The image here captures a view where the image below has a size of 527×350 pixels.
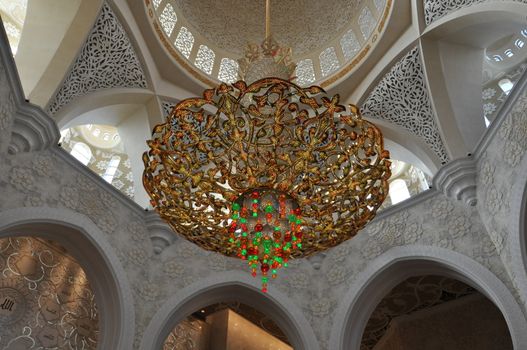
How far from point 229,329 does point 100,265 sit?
11.5 feet

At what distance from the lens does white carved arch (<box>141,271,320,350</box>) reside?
646 cm

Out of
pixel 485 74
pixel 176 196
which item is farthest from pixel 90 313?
pixel 485 74

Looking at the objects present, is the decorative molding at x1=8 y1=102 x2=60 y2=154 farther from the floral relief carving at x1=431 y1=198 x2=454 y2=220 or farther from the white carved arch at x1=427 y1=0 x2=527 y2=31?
the white carved arch at x1=427 y1=0 x2=527 y2=31

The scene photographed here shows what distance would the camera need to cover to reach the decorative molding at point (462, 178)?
622 centimetres

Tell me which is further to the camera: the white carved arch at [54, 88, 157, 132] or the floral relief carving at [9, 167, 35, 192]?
the white carved arch at [54, 88, 157, 132]

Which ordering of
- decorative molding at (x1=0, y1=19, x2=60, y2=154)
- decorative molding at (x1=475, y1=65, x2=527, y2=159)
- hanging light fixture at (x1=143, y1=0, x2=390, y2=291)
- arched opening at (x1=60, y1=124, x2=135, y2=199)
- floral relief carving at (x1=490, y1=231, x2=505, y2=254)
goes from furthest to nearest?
arched opening at (x1=60, y1=124, x2=135, y2=199), floral relief carving at (x1=490, y1=231, x2=505, y2=254), decorative molding at (x1=475, y1=65, x2=527, y2=159), decorative molding at (x1=0, y1=19, x2=60, y2=154), hanging light fixture at (x1=143, y1=0, x2=390, y2=291)

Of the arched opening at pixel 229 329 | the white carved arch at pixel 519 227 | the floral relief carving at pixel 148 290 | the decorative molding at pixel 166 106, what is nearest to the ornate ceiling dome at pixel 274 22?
the decorative molding at pixel 166 106

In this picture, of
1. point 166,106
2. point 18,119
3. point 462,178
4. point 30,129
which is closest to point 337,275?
point 462,178

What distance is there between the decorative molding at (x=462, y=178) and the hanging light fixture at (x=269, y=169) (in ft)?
7.85

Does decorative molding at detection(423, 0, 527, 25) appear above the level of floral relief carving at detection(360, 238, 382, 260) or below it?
above

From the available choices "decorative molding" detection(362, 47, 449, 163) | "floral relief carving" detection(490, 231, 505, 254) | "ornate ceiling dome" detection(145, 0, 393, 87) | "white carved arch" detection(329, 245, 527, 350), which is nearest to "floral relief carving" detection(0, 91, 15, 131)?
"ornate ceiling dome" detection(145, 0, 393, 87)

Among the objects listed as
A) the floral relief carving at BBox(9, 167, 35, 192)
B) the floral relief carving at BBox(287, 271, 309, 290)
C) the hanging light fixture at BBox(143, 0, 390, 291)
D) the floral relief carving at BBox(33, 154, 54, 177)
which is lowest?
the hanging light fixture at BBox(143, 0, 390, 291)

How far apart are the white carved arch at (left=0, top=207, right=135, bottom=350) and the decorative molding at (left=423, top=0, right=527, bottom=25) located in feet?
18.7

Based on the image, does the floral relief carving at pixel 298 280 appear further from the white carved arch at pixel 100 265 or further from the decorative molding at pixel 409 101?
the decorative molding at pixel 409 101
